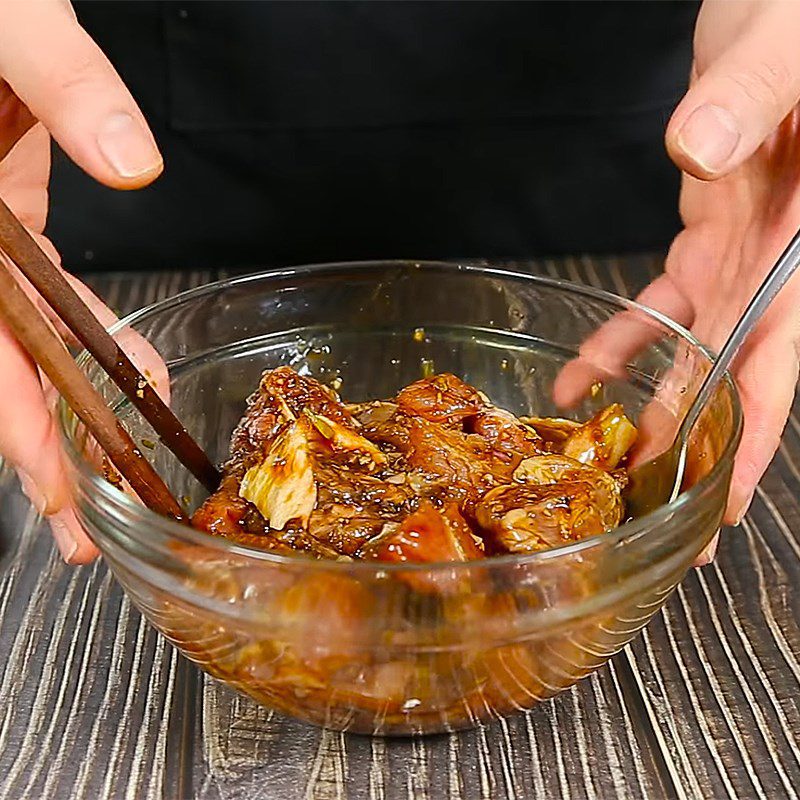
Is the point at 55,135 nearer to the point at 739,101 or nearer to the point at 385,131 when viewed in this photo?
the point at 739,101

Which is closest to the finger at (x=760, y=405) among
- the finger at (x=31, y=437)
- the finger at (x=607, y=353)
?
the finger at (x=607, y=353)

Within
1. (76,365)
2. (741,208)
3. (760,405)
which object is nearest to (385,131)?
(741,208)

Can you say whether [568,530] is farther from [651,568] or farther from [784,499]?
[784,499]

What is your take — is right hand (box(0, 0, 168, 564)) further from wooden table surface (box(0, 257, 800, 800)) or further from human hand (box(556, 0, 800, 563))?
human hand (box(556, 0, 800, 563))

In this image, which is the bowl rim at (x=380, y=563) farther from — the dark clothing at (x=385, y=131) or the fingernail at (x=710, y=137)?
the dark clothing at (x=385, y=131)

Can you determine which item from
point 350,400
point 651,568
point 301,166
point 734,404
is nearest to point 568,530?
point 651,568
